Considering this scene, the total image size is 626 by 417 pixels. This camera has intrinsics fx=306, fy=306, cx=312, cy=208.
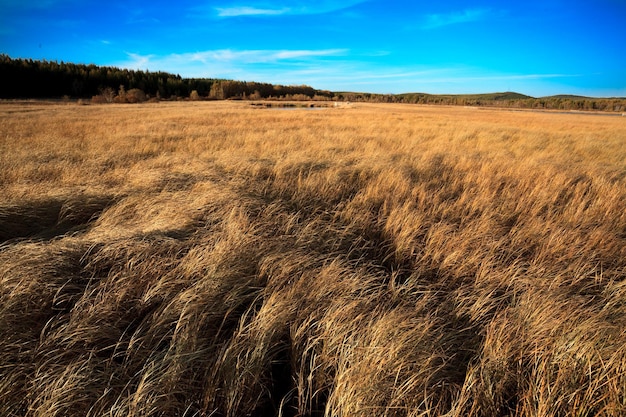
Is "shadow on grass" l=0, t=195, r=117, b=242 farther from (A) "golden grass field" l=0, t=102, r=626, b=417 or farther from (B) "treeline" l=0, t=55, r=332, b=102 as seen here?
(B) "treeline" l=0, t=55, r=332, b=102

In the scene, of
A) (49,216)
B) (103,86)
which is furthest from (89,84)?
(49,216)

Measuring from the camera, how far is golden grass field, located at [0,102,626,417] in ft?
5.56

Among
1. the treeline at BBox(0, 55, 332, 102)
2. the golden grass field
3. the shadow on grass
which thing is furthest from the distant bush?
the shadow on grass

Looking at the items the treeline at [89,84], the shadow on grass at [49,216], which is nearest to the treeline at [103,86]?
the treeline at [89,84]

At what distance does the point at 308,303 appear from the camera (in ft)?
7.84

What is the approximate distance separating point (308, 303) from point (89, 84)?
79115 mm

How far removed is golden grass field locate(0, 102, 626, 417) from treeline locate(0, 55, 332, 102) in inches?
2126

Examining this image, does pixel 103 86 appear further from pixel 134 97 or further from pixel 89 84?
pixel 134 97

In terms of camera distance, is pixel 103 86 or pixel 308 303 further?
pixel 103 86

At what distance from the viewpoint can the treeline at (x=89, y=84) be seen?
52031 millimetres

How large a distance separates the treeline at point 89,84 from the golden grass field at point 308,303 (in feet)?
177

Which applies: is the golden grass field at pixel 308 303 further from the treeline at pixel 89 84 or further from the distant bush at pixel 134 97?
the treeline at pixel 89 84

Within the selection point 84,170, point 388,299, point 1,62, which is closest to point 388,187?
point 388,299

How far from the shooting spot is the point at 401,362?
1813 mm
